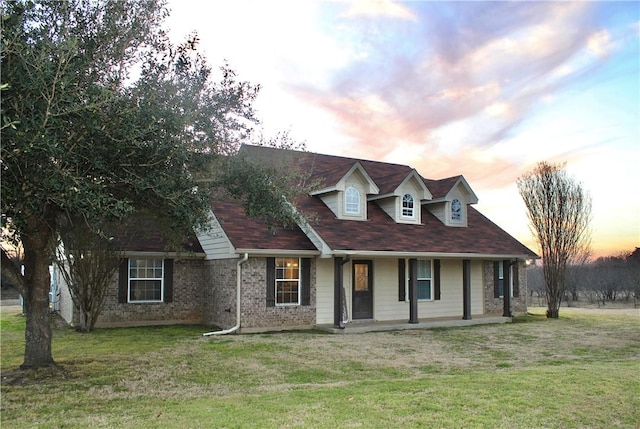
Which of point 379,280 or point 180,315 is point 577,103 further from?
point 180,315

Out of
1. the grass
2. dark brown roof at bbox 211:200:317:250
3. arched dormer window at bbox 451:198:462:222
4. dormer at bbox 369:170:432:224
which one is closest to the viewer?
the grass

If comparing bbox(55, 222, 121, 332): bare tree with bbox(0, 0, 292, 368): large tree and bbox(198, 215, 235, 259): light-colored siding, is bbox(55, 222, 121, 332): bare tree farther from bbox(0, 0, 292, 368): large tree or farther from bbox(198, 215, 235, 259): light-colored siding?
bbox(0, 0, 292, 368): large tree

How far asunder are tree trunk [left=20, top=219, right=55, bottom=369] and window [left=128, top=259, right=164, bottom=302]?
7.28m

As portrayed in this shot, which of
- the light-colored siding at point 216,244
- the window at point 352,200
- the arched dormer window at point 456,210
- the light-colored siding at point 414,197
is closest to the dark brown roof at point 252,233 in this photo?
the light-colored siding at point 216,244

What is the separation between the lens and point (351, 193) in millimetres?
18859

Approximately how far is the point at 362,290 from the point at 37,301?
34.7ft

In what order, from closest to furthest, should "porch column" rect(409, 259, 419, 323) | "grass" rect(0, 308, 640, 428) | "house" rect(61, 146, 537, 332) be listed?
1. "grass" rect(0, 308, 640, 428)
2. "house" rect(61, 146, 537, 332)
3. "porch column" rect(409, 259, 419, 323)

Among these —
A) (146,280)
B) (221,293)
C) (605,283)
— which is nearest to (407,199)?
(221,293)

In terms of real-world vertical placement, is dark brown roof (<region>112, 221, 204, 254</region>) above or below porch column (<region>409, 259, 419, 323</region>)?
above

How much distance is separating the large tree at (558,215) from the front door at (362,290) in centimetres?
927

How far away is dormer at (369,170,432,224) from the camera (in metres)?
19.7

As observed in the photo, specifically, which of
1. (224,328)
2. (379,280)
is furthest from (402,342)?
(224,328)

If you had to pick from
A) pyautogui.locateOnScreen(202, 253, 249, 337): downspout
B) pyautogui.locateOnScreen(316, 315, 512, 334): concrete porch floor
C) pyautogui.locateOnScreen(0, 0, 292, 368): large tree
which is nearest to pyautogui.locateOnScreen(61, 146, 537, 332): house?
pyautogui.locateOnScreen(202, 253, 249, 337): downspout

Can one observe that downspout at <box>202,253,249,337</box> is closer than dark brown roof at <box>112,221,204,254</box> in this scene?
Yes
